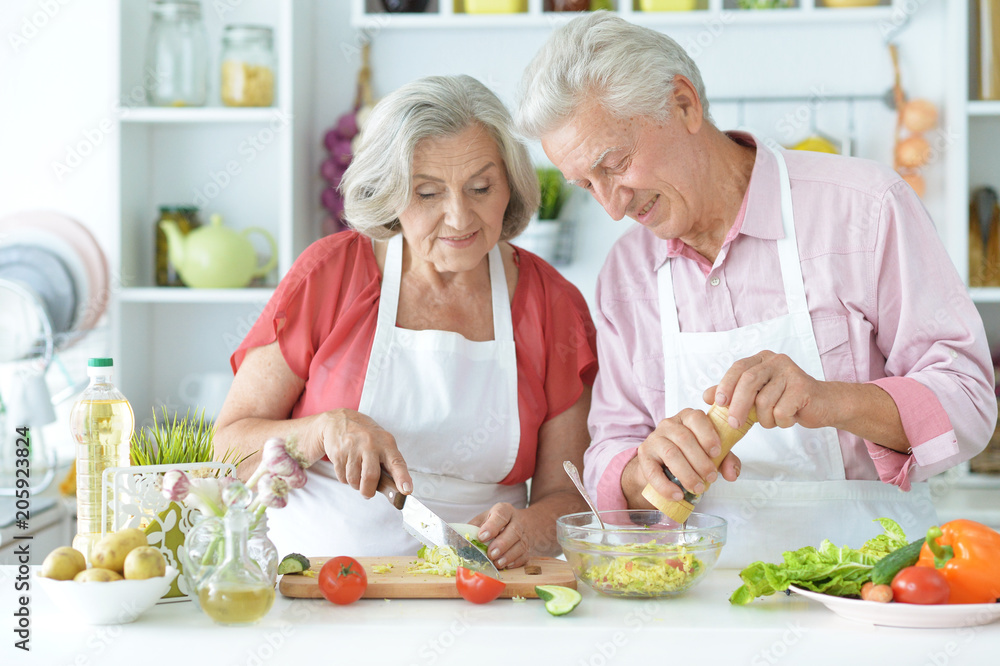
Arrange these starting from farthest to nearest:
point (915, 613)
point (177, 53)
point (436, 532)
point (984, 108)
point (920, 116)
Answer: point (177, 53), point (920, 116), point (984, 108), point (436, 532), point (915, 613)

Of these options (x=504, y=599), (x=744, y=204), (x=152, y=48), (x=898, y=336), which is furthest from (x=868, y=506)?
(x=152, y=48)

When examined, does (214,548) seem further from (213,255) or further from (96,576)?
(213,255)

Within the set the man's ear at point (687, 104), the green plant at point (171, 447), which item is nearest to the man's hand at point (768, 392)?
the man's ear at point (687, 104)

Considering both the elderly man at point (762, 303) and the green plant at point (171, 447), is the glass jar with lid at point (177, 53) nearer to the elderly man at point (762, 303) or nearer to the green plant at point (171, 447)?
the elderly man at point (762, 303)

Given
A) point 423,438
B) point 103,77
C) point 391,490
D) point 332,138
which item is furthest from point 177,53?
point 391,490

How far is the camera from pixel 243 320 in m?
2.82

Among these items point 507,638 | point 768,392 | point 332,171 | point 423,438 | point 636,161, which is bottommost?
point 507,638

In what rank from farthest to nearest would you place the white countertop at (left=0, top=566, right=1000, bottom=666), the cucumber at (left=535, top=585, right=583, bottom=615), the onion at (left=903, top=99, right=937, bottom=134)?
1. the onion at (left=903, top=99, right=937, bottom=134)
2. the cucumber at (left=535, top=585, right=583, bottom=615)
3. the white countertop at (left=0, top=566, right=1000, bottom=666)

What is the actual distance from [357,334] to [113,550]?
701 millimetres

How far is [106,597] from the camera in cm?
102

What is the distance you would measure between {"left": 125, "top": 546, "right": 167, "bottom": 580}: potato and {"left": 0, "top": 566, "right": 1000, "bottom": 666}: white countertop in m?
0.07

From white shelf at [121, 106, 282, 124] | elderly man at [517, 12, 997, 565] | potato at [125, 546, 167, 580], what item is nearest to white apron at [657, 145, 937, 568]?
elderly man at [517, 12, 997, 565]

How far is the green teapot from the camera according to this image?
100 inches

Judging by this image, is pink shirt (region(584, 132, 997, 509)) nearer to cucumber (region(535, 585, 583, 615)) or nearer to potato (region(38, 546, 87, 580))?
cucumber (region(535, 585, 583, 615))
